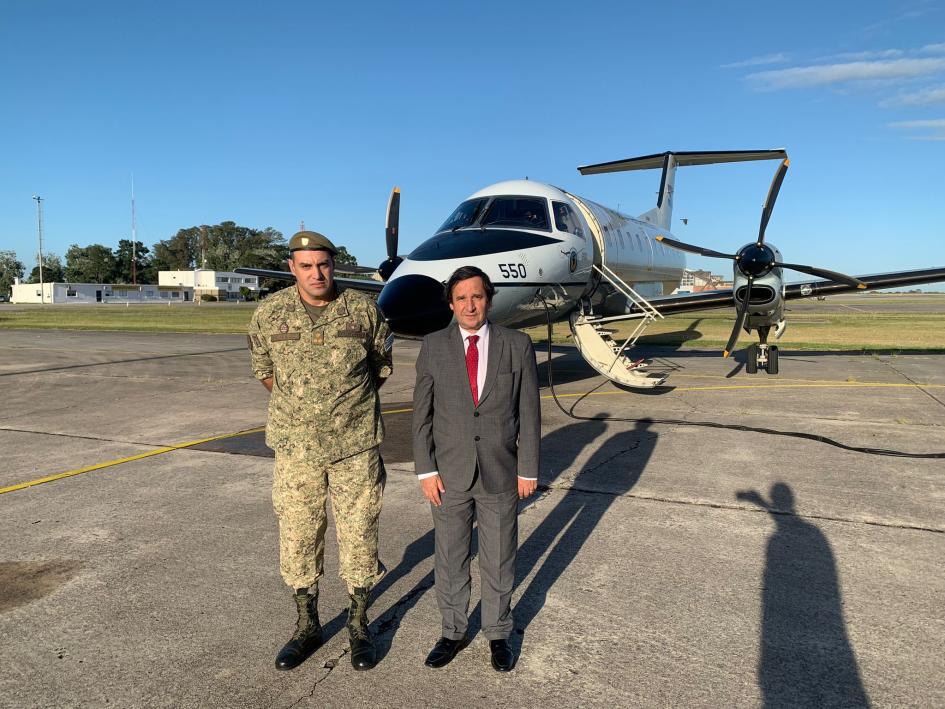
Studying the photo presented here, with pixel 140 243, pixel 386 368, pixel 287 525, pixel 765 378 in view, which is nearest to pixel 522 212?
pixel 765 378

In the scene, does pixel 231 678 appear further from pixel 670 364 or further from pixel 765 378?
pixel 670 364

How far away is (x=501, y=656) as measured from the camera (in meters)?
3.36

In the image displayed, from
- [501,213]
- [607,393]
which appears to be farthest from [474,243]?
[607,393]

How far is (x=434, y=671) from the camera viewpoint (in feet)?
11.0

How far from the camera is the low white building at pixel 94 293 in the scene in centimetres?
9550

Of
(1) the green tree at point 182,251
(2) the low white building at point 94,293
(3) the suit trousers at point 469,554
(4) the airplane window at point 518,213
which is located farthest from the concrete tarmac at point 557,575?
(1) the green tree at point 182,251

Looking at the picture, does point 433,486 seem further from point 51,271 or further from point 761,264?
point 51,271

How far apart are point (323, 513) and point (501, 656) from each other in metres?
1.21

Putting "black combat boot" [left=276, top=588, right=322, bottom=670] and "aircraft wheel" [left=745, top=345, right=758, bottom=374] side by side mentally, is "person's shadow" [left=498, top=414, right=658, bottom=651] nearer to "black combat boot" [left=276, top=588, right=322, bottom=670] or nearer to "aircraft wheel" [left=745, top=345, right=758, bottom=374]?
"black combat boot" [left=276, top=588, right=322, bottom=670]

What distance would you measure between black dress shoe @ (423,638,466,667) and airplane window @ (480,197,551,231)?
820 cm

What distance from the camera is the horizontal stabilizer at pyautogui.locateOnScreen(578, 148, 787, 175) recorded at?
22.0 meters

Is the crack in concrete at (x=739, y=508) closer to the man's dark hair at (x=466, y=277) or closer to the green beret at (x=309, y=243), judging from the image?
the man's dark hair at (x=466, y=277)

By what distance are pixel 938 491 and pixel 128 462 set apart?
8212 millimetres

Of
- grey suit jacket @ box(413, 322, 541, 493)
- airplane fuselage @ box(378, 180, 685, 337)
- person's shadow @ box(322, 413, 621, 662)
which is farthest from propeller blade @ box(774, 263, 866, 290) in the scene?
grey suit jacket @ box(413, 322, 541, 493)
